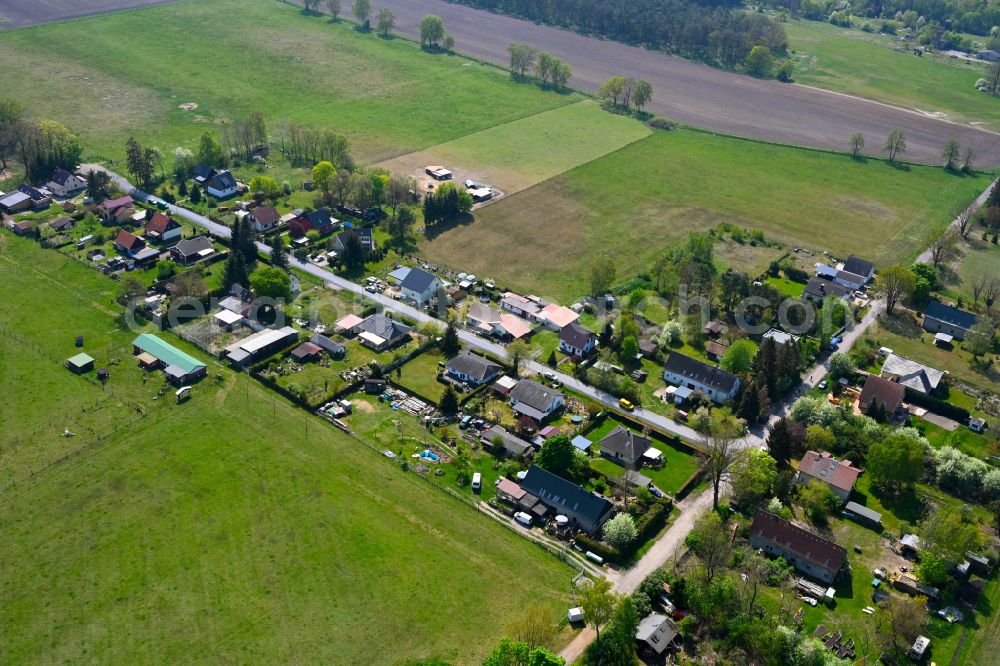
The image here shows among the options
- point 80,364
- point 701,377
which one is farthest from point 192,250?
point 701,377

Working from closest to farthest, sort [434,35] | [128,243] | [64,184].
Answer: [128,243] → [64,184] → [434,35]

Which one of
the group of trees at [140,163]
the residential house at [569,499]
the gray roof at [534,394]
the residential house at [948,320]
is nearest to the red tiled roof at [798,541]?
the residential house at [569,499]

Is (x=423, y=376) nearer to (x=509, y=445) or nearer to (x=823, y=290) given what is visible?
(x=509, y=445)

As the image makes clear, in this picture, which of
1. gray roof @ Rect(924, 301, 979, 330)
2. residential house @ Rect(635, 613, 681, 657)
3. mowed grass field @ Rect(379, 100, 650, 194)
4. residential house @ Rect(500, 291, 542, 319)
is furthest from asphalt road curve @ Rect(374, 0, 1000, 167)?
residential house @ Rect(635, 613, 681, 657)

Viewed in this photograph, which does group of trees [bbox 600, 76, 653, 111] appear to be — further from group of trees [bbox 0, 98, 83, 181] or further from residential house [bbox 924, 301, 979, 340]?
group of trees [bbox 0, 98, 83, 181]

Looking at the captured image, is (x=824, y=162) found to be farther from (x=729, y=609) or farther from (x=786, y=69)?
(x=729, y=609)

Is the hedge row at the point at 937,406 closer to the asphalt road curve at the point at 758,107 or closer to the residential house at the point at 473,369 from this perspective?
the residential house at the point at 473,369
